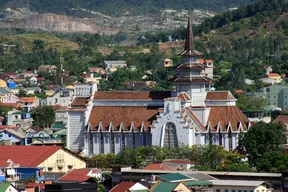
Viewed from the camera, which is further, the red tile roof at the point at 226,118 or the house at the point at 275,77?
the house at the point at 275,77

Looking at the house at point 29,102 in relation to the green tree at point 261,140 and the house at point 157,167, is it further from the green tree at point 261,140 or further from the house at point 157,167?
the house at point 157,167

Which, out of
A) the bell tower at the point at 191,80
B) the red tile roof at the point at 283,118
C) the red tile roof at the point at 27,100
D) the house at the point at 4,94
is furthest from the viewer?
the house at the point at 4,94

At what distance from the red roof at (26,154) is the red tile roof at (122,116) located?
355 inches

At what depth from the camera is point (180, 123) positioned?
78.5 metres

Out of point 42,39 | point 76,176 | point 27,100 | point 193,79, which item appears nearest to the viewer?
point 76,176

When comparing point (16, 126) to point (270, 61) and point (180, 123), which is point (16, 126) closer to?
point (180, 123)

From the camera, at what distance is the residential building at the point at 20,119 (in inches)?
4205

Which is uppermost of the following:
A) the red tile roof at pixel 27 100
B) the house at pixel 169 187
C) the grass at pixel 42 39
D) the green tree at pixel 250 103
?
the grass at pixel 42 39

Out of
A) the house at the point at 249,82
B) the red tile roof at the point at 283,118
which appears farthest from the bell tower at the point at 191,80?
the house at the point at 249,82

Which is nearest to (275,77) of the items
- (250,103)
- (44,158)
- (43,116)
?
(250,103)

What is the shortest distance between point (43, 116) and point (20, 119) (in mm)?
1991

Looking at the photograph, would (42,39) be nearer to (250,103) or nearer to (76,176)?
(250,103)

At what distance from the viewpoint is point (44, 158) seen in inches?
2822

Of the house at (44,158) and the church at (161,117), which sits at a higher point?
the church at (161,117)
